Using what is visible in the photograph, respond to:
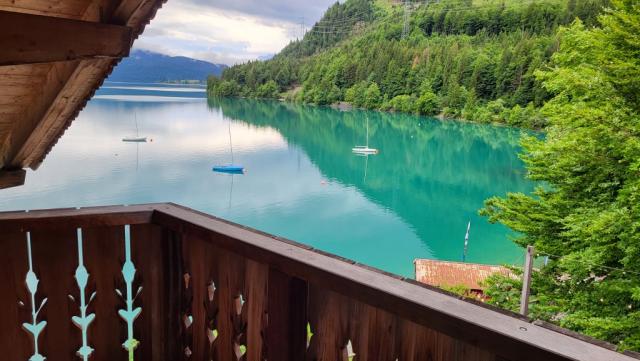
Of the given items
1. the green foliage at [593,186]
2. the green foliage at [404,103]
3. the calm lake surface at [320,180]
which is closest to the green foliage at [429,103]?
the green foliage at [404,103]

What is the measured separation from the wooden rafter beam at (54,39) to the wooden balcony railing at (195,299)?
49 centimetres

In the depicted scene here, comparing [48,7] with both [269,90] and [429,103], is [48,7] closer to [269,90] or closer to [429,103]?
[429,103]

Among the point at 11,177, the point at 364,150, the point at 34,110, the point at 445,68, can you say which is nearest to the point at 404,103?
the point at 445,68

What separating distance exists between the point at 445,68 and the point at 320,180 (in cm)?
4049

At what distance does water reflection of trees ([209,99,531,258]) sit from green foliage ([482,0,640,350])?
11049mm

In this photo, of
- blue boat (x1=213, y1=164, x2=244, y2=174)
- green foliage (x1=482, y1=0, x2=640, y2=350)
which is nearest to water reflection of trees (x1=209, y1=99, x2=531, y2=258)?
blue boat (x1=213, y1=164, x2=244, y2=174)

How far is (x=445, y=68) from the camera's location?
63312mm

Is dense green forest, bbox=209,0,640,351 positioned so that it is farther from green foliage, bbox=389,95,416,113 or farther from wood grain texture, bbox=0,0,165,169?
green foliage, bbox=389,95,416,113

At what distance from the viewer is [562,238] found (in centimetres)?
803

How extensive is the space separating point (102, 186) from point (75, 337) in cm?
2557

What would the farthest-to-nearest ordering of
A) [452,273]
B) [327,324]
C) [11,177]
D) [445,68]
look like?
[445,68] → [452,273] → [11,177] → [327,324]

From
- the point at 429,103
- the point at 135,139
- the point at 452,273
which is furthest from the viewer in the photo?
the point at 429,103

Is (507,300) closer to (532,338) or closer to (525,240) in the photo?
(525,240)

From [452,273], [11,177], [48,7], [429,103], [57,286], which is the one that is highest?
[429,103]
